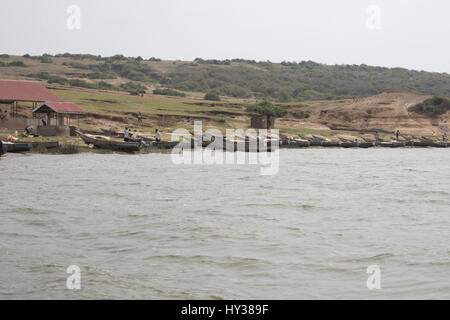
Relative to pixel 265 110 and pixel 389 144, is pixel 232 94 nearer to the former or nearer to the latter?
pixel 265 110

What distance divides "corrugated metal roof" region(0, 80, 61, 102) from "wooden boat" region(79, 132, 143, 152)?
24.6 feet

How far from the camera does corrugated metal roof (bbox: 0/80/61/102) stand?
45594 millimetres

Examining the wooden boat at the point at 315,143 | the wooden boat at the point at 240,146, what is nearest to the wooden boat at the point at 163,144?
the wooden boat at the point at 240,146

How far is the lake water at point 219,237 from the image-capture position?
11180mm

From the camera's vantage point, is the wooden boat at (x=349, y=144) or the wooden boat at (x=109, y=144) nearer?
the wooden boat at (x=109, y=144)

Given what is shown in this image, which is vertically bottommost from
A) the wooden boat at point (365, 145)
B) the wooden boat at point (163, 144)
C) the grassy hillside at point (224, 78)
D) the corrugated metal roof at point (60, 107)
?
the wooden boat at point (365, 145)

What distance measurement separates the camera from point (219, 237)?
50.2 feet

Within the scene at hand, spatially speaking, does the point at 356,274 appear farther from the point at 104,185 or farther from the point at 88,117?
the point at 88,117

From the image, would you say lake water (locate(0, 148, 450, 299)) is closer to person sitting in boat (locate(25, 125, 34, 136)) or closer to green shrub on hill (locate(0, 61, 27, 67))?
person sitting in boat (locate(25, 125, 34, 136))

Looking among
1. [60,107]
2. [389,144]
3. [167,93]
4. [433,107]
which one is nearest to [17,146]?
[60,107]

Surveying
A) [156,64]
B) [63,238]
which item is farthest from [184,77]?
[63,238]

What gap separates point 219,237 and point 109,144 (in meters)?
28.4

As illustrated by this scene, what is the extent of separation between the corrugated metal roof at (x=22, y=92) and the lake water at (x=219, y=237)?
18.4 m

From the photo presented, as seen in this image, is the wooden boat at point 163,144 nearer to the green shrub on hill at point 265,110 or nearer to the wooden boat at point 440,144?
the green shrub on hill at point 265,110
